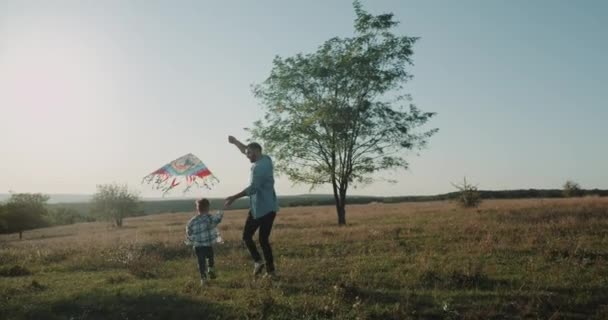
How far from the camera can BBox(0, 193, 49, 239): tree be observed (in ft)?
210

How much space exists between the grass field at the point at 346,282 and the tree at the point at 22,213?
53.4 metres

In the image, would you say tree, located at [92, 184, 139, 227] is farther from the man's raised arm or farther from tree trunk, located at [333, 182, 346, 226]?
the man's raised arm

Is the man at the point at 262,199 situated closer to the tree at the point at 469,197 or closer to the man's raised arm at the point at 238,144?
the man's raised arm at the point at 238,144

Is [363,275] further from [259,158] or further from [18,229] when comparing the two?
[18,229]

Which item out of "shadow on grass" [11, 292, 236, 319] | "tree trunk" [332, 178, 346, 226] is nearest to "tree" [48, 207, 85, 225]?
"tree trunk" [332, 178, 346, 226]

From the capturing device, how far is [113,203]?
63219 millimetres

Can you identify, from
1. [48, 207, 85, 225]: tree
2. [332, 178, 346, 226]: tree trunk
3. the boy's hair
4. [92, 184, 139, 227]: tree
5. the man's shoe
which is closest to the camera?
the man's shoe

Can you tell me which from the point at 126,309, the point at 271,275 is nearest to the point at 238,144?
the point at 271,275

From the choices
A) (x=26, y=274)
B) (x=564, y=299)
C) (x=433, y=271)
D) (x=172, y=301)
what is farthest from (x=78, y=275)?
(x=564, y=299)

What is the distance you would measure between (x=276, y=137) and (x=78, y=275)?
60.8ft

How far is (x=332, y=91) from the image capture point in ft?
100.0

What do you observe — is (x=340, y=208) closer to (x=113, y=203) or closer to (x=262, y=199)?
(x=262, y=199)

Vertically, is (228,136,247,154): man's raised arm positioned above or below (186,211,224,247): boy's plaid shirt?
above

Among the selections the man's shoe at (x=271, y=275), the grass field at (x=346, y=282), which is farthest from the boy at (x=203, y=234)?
the man's shoe at (x=271, y=275)
